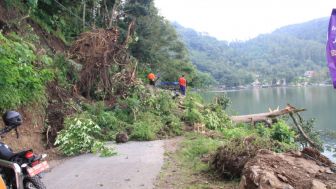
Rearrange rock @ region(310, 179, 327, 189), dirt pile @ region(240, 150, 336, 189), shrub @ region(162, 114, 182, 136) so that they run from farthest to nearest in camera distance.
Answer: shrub @ region(162, 114, 182, 136), dirt pile @ region(240, 150, 336, 189), rock @ region(310, 179, 327, 189)

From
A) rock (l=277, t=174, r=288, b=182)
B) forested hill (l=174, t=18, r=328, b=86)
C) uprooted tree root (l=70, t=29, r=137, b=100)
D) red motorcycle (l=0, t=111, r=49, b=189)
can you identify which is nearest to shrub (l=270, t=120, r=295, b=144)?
uprooted tree root (l=70, t=29, r=137, b=100)

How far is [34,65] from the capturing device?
1236 cm

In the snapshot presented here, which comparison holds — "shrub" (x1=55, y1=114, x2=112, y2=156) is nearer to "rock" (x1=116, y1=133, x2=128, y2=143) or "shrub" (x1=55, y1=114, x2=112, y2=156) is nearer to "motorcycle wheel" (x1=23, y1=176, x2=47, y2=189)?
"rock" (x1=116, y1=133, x2=128, y2=143)

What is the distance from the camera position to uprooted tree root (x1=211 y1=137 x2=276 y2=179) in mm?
7227

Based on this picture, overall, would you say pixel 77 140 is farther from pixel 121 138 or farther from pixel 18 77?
pixel 18 77

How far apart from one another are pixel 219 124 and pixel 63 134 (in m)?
7.57

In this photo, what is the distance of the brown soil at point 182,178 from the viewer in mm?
6938

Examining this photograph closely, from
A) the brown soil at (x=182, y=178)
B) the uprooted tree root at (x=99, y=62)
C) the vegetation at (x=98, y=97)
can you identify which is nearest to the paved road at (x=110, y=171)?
the brown soil at (x=182, y=178)

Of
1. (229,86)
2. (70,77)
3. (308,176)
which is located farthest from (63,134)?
(229,86)

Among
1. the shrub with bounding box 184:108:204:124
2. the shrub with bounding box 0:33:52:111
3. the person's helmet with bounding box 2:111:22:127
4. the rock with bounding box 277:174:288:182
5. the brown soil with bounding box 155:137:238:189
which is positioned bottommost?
the brown soil with bounding box 155:137:238:189

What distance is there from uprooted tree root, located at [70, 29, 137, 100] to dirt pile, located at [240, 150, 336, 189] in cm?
1002

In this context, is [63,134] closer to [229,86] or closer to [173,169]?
[173,169]

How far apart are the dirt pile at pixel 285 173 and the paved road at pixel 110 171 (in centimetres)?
192

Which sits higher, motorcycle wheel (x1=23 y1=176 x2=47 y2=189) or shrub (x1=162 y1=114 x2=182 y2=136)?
motorcycle wheel (x1=23 y1=176 x2=47 y2=189)
